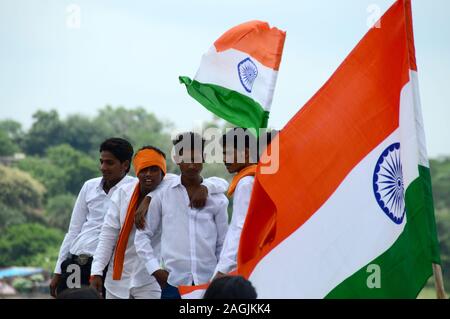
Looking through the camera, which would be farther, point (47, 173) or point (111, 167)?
point (47, 173)

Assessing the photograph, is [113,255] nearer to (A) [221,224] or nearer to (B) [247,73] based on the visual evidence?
(A) [221,224]

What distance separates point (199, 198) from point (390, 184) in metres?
1.51

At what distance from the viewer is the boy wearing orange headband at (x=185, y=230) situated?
7.93m

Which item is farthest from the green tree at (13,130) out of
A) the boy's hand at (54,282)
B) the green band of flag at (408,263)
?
the green band of flag at (408,263)

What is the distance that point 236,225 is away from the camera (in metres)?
7.32

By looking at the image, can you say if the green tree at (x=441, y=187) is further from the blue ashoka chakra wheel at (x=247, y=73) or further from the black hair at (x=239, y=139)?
the black hair at (x=239, y=139)

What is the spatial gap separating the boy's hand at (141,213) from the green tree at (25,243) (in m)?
58.3

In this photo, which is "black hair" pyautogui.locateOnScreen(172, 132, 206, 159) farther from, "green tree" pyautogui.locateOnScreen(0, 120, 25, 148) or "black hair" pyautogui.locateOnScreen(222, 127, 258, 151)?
"green tree" pyautogui.locateOnScreen(0, 120, 25, 148)

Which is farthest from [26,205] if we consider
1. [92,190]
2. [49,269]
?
[92,190]

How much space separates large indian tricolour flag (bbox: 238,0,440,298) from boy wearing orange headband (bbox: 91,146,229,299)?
1.45 m

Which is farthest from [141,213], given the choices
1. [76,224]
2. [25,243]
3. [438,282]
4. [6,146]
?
[6,146]

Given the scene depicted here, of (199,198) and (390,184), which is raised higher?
(199,198)
